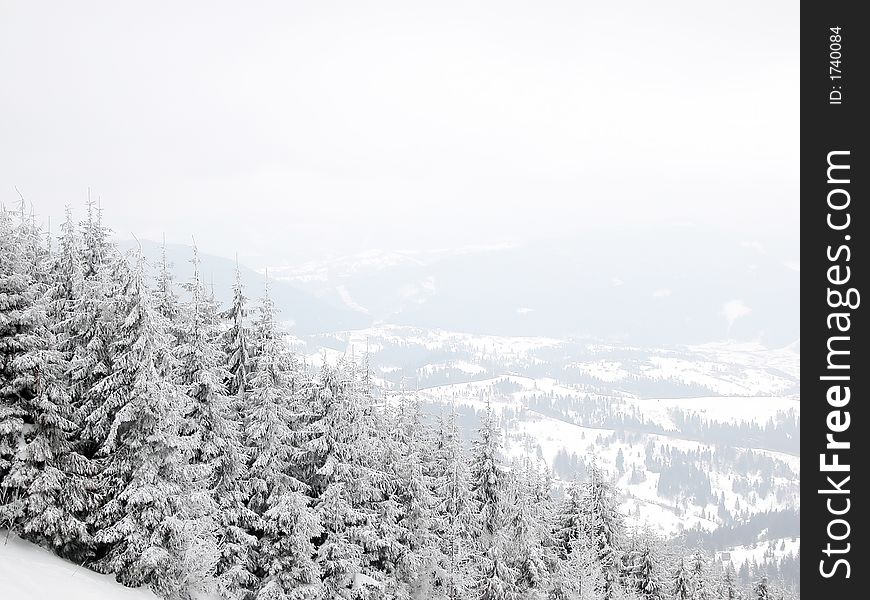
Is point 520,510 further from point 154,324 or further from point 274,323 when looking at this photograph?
point 154,324

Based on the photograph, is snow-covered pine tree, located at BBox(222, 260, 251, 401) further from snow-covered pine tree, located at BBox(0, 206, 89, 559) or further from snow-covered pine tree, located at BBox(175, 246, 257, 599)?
snow-covered pine tree, located at BBox(0, 206, 89, 559)

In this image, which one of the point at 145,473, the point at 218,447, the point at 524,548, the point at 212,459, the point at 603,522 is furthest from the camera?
the point at 603,522

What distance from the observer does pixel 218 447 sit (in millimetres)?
20031

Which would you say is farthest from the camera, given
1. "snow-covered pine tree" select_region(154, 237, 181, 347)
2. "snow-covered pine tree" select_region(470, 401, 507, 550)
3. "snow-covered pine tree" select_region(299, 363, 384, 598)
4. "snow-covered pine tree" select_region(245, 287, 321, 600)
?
"snow-covered pine tree" select_region(470, 401, 507, 550)

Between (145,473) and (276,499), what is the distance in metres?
4.69

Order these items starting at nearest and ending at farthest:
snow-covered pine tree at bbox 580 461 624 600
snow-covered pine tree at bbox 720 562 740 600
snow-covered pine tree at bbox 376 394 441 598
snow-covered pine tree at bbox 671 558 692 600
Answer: snow-covered pine tree at bbox 376 394 441 598
snow-covered pine tree at bbox 580 461 624 600
snow-covered pine tree at bbox 671 558 692 600
snow-covered pine tree at bbox 720 562 740 600

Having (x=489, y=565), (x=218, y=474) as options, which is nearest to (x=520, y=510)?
(x=489, y=565)

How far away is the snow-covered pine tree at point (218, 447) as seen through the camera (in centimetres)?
1989

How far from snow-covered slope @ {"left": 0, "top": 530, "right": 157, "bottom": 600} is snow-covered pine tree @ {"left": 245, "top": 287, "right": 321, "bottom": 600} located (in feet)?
13.5

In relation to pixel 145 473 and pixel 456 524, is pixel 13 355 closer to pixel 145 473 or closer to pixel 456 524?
pixel 145 473

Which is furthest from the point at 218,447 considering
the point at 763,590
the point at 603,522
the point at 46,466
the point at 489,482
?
the point at 763,590

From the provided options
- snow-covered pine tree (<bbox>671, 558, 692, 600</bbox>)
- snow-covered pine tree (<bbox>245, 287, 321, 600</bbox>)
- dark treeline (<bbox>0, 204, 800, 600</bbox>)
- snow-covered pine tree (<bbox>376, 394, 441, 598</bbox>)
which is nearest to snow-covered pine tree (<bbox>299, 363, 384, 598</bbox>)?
dark treeline (<bbox>0, 204, 800, 600</bbox>)

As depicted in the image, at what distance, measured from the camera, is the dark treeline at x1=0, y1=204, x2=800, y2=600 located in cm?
1748
